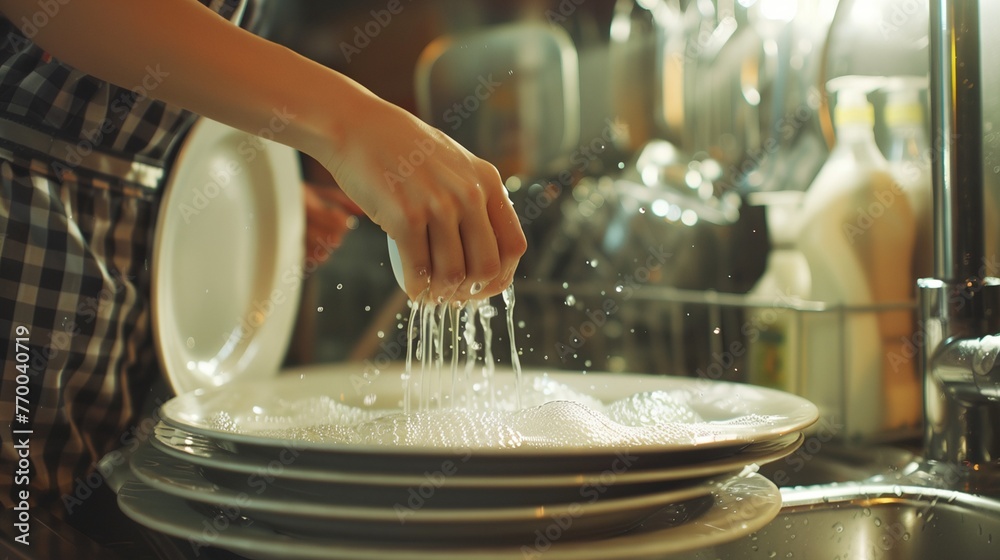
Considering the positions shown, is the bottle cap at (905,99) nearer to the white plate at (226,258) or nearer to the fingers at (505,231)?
the fingers at (505,231)

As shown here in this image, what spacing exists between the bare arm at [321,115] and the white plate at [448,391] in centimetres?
11

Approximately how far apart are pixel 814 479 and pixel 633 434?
30 cm

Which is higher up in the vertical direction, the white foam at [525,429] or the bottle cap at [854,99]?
the bottle cap at [854,99]

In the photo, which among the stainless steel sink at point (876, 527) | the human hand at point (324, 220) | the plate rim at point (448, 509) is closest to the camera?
the plate rim at point (448, 509)

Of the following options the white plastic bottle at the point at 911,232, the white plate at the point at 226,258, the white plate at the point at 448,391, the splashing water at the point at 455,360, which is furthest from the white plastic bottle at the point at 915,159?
the white plate at the point at 226,258

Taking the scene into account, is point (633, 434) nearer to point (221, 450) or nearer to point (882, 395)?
point (221, 450)

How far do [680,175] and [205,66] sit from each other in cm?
86

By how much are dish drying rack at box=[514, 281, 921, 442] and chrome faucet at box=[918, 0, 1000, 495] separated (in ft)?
0.51

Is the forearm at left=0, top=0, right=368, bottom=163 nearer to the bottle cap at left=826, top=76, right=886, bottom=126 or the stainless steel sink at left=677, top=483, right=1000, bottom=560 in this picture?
the stainless steel sink at left=677, top=483, right=1000, bottom=560

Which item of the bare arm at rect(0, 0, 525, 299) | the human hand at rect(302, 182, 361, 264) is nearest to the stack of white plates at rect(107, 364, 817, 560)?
the bare arm at rect(0, 0, 525, 299)

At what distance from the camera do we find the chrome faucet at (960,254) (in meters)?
0.53

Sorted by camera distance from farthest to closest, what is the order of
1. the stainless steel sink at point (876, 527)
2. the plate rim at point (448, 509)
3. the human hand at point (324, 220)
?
the human hand at point (324, 220) → the stainless steel sink at point (876, 527) → the plate rim at point (448, 509)

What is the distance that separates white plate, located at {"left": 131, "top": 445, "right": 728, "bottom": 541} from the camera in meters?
0.33

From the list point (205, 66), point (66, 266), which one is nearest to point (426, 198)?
point (205, 66)
